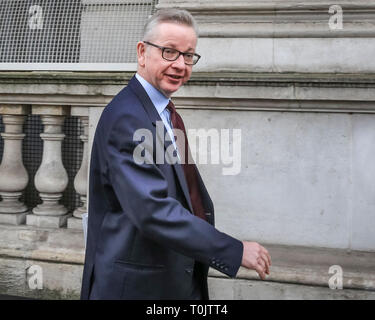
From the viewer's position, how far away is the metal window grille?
3932mm

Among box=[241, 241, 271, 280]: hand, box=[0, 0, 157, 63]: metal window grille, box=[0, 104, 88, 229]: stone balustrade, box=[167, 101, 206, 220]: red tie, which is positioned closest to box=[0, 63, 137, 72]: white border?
box=[0, 0, 157, 63]: metal window grille

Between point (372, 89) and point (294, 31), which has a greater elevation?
point (294, 31)

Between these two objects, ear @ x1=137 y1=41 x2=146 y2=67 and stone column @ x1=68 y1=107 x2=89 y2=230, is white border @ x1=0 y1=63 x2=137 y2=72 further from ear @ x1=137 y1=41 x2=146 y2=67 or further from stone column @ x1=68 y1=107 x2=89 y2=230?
ear @ x1=137 y1=41 x2=146 y2=67

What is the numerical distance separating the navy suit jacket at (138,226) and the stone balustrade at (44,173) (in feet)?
6.03

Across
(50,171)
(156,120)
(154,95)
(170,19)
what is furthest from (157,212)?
(50,171)

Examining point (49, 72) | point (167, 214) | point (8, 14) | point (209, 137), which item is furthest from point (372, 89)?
point (8, 14)

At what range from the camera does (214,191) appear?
3.47 metres

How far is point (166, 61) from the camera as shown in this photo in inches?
73.1

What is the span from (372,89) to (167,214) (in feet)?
6.85

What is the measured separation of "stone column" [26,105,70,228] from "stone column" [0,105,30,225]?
0.13 m

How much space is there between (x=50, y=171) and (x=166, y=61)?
214 centimetres

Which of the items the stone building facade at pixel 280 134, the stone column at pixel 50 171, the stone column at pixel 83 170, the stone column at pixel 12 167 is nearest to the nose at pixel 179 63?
the stone building facade at pixel 280 134

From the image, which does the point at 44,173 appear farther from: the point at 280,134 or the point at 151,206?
the point at 151,206

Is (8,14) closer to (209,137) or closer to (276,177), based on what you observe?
(209,137)
